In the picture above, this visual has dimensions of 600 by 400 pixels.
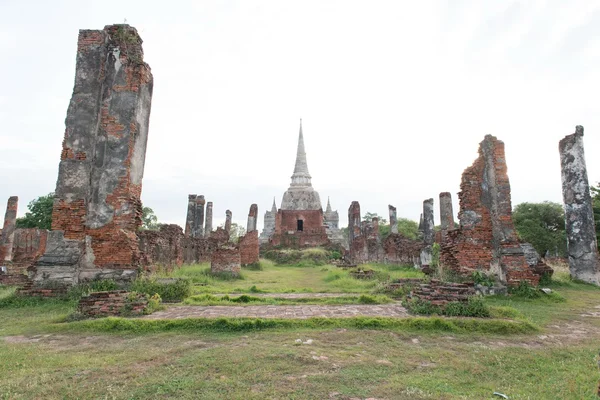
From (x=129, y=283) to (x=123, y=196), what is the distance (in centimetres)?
198

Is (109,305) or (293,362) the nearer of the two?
(293,362)

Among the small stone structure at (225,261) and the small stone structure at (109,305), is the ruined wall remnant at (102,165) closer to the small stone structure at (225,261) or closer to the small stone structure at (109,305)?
the small stone structure at (109,305)

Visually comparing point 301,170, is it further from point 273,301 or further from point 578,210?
point 273,301

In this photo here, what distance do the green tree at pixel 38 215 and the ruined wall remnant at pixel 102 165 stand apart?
26.8 m

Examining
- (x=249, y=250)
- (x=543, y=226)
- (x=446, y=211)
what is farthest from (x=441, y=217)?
(x=543, y=226)

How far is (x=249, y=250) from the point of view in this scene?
72.3 ft

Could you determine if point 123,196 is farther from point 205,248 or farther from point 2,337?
point 205,248

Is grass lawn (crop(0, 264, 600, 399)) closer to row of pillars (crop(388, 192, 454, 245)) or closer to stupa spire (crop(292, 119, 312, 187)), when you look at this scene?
row of pillars (crop(388, 192, 454, 245))

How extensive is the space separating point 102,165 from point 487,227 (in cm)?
942

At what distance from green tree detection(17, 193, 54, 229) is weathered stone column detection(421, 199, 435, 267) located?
29152mm

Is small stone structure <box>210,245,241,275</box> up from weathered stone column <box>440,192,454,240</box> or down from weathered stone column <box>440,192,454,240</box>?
down

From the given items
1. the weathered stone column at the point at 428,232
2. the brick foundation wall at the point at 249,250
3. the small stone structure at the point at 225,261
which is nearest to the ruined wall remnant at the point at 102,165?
the small stone structure at the point at 225,261

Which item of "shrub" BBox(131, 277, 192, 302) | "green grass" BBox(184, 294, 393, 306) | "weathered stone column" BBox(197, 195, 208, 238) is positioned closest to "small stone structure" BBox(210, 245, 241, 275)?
"shrub" BBox(131, 277, 192, 302)

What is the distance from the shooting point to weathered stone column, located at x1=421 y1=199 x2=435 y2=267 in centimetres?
1729
